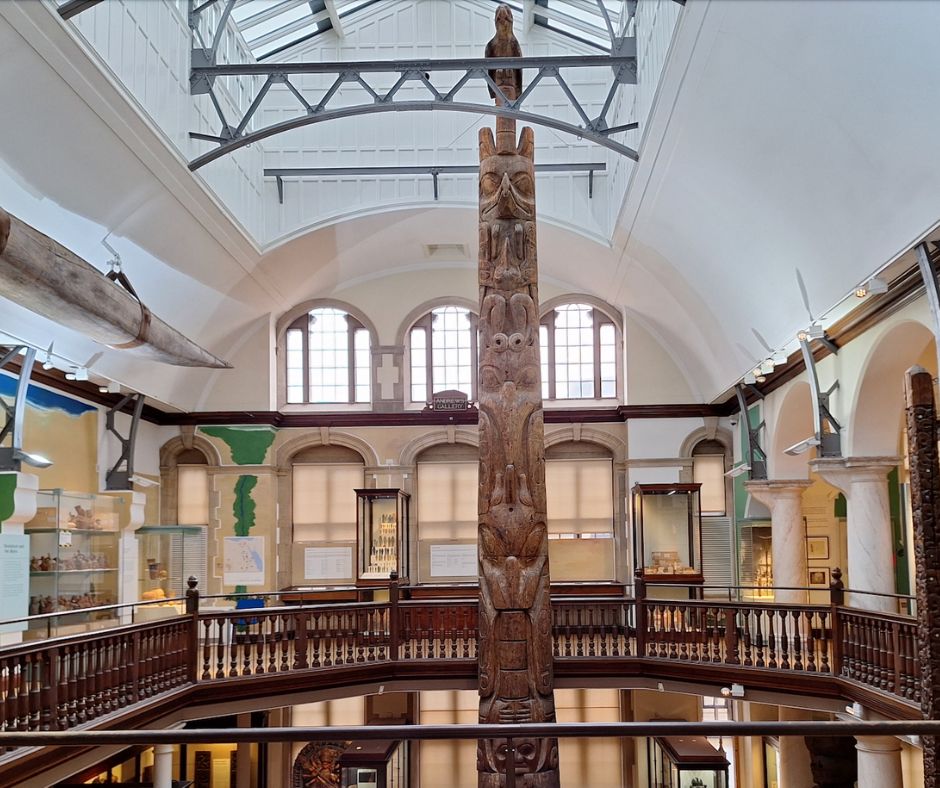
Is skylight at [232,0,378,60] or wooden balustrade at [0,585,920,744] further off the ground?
skylight at [232,0,378,60]

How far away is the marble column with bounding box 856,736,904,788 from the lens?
37.1 ft

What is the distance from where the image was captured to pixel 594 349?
21.5 m

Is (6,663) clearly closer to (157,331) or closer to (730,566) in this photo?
(157,331)

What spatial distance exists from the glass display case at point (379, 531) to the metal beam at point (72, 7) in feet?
37.8

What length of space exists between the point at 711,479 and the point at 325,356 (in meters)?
8.35

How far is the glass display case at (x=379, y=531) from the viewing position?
63.3ft

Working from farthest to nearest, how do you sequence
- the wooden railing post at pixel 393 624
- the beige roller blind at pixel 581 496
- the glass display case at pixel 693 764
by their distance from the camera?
the beige roller blind at pixel 581 496, the wooden railing post at pixel 393 624, the glass display case at pixel 693 764

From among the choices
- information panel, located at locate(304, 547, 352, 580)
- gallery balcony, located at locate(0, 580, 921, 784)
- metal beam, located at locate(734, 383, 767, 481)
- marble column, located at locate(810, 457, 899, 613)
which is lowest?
gallery balcony, located at locate(0, 580, 921, 784)

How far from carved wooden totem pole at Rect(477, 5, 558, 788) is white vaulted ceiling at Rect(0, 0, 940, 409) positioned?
2.65m

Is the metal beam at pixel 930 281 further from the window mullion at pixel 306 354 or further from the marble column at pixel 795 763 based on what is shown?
the window mullion at pixel 306 354

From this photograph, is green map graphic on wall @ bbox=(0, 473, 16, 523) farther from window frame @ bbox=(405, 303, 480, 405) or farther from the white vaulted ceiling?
window frame @ bbox=(405, 303, 480, 405)

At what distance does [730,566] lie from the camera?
789 inches

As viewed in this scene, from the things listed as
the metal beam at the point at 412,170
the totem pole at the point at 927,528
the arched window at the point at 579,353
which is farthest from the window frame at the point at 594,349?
the totem pole at the point at 927,528

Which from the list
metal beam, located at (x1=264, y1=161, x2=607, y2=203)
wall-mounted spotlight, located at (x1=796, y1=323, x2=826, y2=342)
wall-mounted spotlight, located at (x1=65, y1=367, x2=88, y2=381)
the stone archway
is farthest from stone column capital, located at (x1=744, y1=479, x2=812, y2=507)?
wall-mounted spotlight, located at (x1=65, y1=367, x2=88, y2=381)
